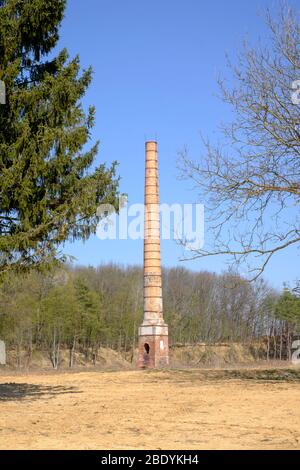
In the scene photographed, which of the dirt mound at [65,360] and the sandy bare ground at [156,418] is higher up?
the sandy bare ground at [156,418]

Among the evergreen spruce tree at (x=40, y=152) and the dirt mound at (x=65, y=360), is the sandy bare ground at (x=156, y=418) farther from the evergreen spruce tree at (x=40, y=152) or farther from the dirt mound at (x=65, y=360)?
the dirt mound at (x=65, y=360)

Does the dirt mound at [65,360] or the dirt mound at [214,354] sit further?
the dirt mound at [214,354]

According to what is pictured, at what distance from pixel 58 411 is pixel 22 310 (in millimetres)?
31359

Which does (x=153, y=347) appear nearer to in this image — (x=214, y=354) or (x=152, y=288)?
(x=152, y=288)

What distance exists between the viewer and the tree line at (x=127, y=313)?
45500 millimetres

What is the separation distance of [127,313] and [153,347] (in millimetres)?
24326

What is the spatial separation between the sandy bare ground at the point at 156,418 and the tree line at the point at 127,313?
86.1ft

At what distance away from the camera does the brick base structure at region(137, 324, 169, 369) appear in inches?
1210

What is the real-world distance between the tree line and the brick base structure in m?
11.5

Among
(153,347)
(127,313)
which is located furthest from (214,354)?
(153,347)

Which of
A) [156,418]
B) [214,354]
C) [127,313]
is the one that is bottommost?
[214,354]

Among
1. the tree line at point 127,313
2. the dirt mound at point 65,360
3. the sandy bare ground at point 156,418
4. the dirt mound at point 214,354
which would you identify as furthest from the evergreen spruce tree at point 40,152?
the dirt mound at point 214,354

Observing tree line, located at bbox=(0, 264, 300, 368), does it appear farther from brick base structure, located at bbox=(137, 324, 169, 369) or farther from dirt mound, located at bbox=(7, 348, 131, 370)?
brick base structure, located at bbox=(137, 324, 169, 369)

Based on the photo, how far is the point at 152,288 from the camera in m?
31.8
